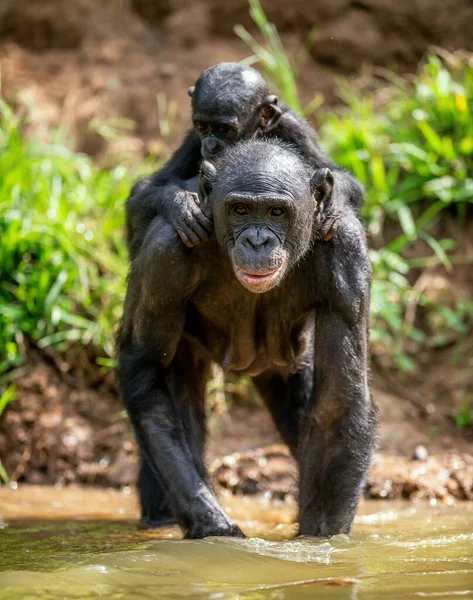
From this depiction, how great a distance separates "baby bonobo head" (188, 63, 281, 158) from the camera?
21.0 ft

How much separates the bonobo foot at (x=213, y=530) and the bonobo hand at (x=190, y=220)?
61.4 inches

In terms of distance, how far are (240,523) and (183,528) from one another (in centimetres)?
122

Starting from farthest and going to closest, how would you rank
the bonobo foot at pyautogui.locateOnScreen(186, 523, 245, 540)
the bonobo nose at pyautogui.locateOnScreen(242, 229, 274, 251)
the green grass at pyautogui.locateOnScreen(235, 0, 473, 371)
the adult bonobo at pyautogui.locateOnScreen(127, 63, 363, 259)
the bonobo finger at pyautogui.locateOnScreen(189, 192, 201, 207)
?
the green grass at pyautogui.locateOnScreen(235, 0, 473, 371), the adult bonobo at pyautogui.locateOnScreen(127, 63, 363, 259), the bonobo finger at pyautogui.locateOnScreen(189, 192, 201, 207), the bonobo foot at pyautogui.locateOnScreen(186, 523, 245, 540), the bonobo nose at pyautogui.locateOnScreen(242, 229, 274, 251)

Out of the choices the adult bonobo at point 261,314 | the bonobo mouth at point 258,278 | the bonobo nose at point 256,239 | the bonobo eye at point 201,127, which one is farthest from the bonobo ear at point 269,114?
the bonobo mouth at point 258,278

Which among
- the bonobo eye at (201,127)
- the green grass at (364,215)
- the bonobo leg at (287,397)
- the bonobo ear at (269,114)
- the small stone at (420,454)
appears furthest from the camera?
the green grass at (364,215)

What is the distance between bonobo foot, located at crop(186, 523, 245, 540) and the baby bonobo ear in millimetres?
1706

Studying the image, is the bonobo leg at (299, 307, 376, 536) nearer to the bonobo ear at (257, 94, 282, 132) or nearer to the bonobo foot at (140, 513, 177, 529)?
the bonobo foot at (140, 513, 177, 529)

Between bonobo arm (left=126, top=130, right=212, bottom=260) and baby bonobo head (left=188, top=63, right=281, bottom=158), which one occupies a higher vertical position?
baby bonobo head (left=188, top=63, right=281, bottom=158)

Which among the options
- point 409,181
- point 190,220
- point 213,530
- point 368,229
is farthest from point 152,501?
point 409,181

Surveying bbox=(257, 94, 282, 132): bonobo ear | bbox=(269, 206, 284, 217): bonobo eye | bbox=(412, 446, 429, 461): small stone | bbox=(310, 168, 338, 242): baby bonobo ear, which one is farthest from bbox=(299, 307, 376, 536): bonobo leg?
bbox=(412, 446, 429, 461): small stone

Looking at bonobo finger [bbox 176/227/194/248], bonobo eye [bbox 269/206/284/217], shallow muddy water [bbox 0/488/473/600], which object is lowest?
shallow muddy water [bbox 0/488/473/600]

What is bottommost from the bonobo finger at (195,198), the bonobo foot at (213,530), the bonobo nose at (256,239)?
the bonobo foot at (213,530)

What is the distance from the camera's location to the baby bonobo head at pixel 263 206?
5.32 m

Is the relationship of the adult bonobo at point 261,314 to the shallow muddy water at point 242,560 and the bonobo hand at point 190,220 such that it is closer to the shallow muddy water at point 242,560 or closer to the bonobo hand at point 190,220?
the bonobo hand at point 190,220
